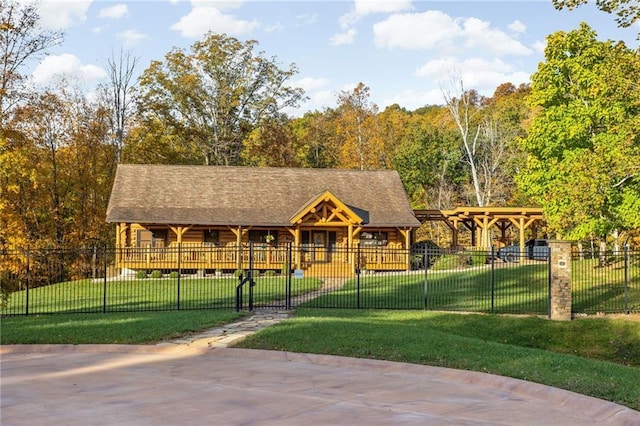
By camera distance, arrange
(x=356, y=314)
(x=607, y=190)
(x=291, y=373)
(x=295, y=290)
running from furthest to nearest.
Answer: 1. (x=295, y=290)
2. (x=607, y=190)
3. (x=356, y=314)
4. (x=291, y=373)

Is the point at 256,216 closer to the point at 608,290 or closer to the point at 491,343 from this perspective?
the point at 608,290

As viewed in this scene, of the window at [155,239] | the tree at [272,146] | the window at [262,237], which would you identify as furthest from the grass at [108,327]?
the tree at [272,146]

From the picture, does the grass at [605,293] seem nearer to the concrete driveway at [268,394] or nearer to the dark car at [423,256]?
the dark car at [423,256]

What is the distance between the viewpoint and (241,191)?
133ft

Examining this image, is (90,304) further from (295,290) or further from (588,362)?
(588,362)

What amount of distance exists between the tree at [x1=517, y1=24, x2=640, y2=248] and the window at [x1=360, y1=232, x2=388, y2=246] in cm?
839

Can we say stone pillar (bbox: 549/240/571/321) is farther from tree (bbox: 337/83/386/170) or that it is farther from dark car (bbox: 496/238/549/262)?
tree (bbox: 337/83/386/170)

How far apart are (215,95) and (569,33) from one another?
99.2 ft

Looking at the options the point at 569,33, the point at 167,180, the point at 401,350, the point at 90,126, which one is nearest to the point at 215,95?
the point at 90,126

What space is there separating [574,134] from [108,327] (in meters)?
→ 24.1

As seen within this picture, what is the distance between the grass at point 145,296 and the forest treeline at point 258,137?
5943mm

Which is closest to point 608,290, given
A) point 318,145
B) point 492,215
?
point 492,215

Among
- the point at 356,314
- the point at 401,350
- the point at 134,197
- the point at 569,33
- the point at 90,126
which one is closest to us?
the point at 401,350

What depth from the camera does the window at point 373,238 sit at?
39625mm
